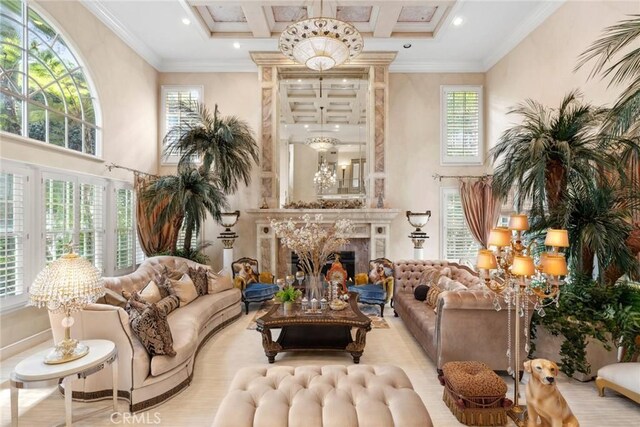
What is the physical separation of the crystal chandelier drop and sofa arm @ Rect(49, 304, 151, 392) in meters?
5.38

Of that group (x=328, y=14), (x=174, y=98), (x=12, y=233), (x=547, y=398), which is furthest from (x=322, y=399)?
(x=174, y=98)

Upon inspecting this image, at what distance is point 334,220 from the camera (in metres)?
6.46

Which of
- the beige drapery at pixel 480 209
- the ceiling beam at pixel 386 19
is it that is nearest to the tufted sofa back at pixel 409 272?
the beige drapery at pixel 480 209

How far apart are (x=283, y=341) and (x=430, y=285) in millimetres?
2234

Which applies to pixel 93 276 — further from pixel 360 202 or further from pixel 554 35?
pixel 554 35

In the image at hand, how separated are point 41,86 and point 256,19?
3.31 metres

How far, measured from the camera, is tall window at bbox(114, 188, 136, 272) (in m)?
5.62

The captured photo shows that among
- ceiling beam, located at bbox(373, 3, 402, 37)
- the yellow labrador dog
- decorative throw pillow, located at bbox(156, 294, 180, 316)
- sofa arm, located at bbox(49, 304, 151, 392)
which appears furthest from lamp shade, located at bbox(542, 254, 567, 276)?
ceiling beam, located at bbox(373, 3, 402, 37)

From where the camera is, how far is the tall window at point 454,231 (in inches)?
273

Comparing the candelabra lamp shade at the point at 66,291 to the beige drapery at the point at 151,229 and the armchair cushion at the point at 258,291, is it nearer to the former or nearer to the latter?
the armchair cushion at the point at 258,291

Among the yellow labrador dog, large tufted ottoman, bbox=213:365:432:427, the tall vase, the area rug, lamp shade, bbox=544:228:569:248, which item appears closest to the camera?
large tufted ottoman, bbox=213:365:432:427

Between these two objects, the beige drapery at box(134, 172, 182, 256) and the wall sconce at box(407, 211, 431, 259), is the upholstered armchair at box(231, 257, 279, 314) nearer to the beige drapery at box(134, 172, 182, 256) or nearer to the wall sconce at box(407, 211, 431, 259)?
the beige drapery at box(134, 172, 182, 256)

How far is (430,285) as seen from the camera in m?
4.59

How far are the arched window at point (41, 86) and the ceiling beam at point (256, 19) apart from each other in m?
2.70
